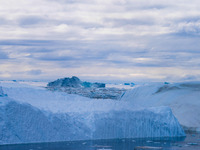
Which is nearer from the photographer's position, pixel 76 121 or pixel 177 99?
pixel 76 121

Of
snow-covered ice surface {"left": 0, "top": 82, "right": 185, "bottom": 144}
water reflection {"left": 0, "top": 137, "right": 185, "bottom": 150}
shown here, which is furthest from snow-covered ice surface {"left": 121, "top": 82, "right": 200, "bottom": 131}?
water reflection {"left": 0, "top": 137, "right": 185, "bottom": 150}

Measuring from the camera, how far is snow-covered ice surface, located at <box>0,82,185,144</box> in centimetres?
998

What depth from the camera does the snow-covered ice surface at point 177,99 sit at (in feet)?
46.5

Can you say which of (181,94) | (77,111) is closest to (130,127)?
(77,111)

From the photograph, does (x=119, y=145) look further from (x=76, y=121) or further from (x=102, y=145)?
(x=76, y=121)

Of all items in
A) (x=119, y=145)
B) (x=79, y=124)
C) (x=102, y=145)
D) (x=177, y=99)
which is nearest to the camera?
(x=102, y=145)

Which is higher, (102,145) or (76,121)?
(76,121)

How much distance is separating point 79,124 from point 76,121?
0.13 meters

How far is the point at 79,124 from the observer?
10.9m

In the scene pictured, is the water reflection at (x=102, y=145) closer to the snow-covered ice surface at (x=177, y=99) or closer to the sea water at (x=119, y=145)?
the sea water at (x=119, y=145)

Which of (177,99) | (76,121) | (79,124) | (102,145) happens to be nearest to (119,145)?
(102,145)

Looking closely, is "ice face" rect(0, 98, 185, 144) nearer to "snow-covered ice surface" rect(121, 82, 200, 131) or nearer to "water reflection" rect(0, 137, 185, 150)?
"water reflection" rect(0, 137, 185, 150)

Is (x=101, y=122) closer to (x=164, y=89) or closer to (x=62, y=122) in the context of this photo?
(x=62, y=122)

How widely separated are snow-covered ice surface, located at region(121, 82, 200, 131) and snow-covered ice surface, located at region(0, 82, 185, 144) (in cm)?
79
